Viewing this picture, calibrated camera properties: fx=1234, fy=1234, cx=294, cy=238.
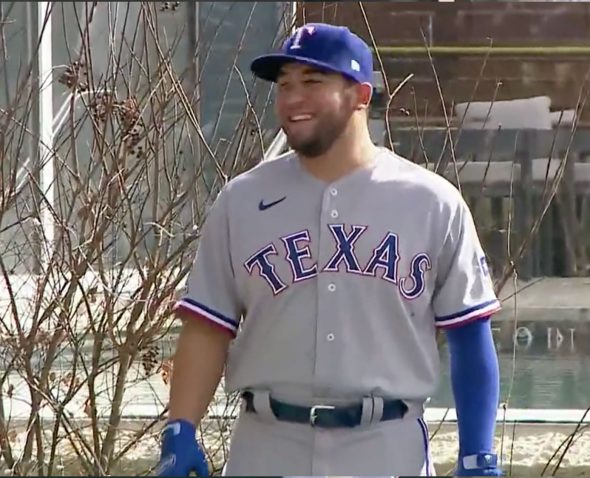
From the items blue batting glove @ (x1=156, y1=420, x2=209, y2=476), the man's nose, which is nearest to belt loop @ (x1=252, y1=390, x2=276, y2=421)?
blue batting glove @ (x1=156, y1=420, x2=209, y2=476)

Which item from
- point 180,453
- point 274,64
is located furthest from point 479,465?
point 274,64

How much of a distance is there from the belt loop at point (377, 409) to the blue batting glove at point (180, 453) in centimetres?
41

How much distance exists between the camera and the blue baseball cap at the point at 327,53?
2842mm

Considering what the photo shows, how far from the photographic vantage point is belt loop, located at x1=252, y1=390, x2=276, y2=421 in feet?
9.21

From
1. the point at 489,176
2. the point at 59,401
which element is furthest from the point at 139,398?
the point at 489,176

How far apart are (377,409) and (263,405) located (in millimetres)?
261

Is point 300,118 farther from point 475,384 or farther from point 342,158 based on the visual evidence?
point 475,384

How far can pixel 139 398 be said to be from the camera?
5.42 meters

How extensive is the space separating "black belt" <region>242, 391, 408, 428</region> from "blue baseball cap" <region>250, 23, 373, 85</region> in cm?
76

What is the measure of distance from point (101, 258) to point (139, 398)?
836mm

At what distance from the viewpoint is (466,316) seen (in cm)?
286

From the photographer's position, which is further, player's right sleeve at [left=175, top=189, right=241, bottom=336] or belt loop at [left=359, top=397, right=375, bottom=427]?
player's right sleeve at [left=175, top=189, right=241, bottom=336]

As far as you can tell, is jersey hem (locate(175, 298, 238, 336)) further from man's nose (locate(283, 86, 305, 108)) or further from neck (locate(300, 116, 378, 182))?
man's nose (locate(283, 86, 305, 108))

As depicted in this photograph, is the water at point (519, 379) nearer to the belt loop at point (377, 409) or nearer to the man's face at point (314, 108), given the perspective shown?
the belt loop at point (377, 409)
